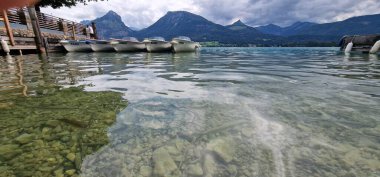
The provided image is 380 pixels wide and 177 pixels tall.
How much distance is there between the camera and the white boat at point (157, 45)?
75.9ft

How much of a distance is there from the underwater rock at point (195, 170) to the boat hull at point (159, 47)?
2207 cm

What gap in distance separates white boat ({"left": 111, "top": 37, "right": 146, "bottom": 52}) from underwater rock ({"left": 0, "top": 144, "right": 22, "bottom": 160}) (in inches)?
905

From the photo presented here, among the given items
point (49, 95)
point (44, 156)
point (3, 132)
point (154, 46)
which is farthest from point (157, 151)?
point (154, 46)

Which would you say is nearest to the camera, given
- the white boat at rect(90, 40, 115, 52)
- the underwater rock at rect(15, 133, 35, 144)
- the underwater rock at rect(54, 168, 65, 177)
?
the underwater rock at rect(54, 168, 65, 177)

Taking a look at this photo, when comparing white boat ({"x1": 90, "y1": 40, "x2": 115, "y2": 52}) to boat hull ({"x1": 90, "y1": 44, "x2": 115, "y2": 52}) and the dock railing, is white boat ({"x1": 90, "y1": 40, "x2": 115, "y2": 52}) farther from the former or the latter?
the dock railing

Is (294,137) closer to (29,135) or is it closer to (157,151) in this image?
(157,151)

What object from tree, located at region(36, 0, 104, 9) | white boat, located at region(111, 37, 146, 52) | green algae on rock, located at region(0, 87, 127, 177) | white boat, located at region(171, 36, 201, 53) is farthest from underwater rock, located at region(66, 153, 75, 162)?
tree, located at region(36, 0, 104, 9)

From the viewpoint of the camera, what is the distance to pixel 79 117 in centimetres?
306

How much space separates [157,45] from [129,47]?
3.64m

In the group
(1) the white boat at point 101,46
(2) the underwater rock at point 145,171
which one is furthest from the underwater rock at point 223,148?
(1) the white boat at point 101,46

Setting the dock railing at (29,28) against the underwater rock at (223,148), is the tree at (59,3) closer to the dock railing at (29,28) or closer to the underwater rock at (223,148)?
the dock railing at (29,28)

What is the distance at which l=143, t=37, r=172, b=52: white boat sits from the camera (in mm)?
Answer: 23147

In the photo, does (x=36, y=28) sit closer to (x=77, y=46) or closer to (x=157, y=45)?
(x=77, y=46)

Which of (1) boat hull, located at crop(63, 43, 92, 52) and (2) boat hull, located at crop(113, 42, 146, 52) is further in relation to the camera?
(2) boat hull, located at crop(113, 42, 146, 52)
